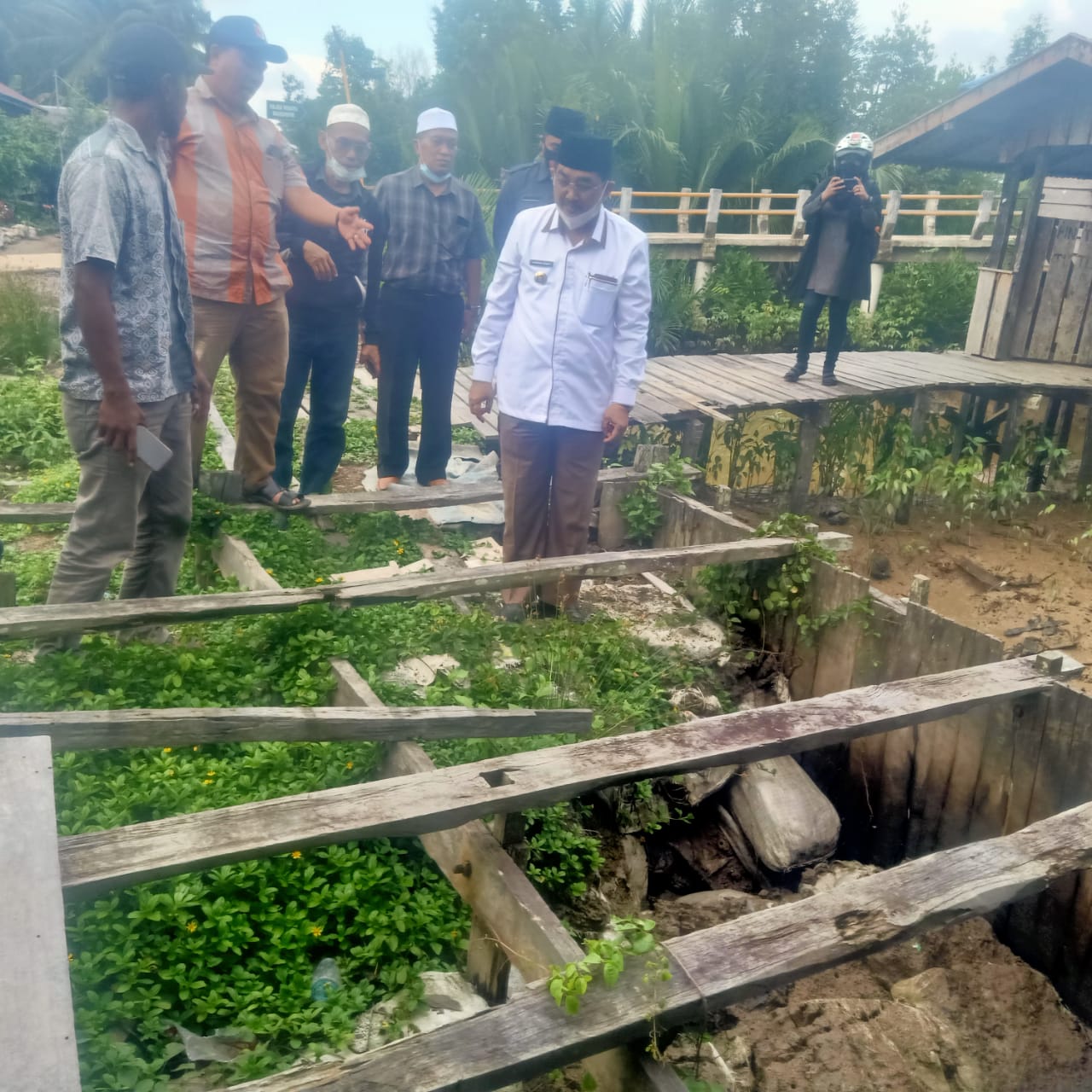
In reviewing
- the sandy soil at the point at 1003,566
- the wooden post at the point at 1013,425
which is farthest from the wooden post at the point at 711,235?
the sandy soil at the point at 1003,566

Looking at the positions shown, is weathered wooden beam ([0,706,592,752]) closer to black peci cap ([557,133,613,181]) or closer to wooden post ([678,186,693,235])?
black peci cap ([557,133,613,181])

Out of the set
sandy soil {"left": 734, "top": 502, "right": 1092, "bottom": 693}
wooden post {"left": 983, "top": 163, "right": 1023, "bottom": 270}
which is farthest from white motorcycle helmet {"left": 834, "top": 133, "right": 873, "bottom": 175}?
wooden post {"left": 983, "top": 163, "right": 1023, "bottom": 270}

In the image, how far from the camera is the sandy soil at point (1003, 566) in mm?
6043

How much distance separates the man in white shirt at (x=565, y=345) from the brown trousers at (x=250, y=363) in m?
0.95

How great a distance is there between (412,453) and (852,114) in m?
27.6

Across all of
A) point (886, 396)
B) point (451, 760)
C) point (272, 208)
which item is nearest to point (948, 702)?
point (451, 760)

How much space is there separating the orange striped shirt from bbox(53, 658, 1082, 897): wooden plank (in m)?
2.73

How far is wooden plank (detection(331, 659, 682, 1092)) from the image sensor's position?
6.73 feet

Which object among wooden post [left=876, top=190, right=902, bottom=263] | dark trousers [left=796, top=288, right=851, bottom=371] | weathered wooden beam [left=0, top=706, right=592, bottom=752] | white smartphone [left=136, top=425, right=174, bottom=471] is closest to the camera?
weathered wooden beam [left=0, top=706, right=592, bottom=752]

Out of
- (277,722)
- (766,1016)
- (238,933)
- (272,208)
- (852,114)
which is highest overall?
(852,114)

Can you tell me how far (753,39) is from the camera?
25.3 m

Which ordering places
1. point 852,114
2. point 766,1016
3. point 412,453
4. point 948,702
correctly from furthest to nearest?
1. point 852,114
2. point 412,453
3. point 948,702
4. point 766,1016

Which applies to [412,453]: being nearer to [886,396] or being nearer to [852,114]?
[886,396]

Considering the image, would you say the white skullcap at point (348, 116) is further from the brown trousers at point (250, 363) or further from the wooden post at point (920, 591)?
the wooden post at point (920, 591)
